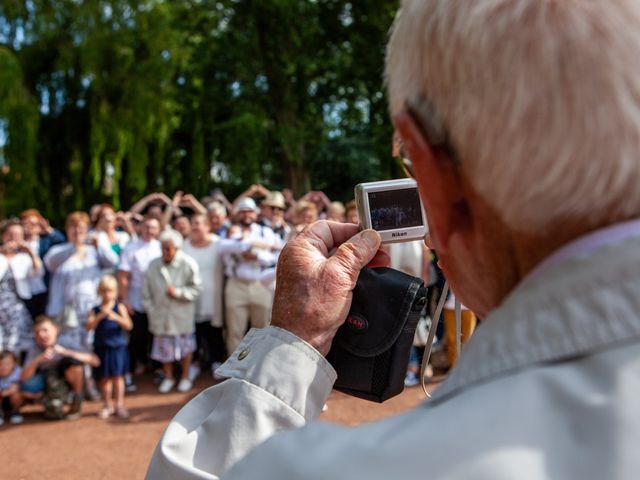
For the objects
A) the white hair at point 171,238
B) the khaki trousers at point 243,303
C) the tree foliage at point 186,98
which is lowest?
the khaki trousers at point 243,303

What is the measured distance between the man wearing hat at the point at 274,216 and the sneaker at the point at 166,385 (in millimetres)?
2048

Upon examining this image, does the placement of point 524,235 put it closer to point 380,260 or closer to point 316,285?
point 316,285

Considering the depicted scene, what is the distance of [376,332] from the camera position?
4.21ft

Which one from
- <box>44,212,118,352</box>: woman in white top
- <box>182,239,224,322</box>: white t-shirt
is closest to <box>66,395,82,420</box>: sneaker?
<box>44,212,118,352</box>: woman in white top

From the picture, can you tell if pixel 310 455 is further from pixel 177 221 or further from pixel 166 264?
pixel 177 221

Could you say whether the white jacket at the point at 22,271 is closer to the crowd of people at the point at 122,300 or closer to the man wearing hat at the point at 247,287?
the crowd of people at the point at 122,300

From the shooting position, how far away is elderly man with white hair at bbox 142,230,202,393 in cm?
677

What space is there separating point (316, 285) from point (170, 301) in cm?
582

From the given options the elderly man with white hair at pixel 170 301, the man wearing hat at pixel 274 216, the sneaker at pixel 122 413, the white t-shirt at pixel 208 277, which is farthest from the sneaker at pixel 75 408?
the man wearing hat at pixel 274 216

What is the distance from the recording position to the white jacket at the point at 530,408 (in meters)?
0.61

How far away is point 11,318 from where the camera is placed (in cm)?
617

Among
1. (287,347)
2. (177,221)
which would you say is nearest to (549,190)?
(287,347)

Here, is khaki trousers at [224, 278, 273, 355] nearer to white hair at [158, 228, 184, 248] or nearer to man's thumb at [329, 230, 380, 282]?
white hair at [158, 228, 184, 248]

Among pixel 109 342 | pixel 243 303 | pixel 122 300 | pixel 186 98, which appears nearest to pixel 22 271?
pixel 122 300
